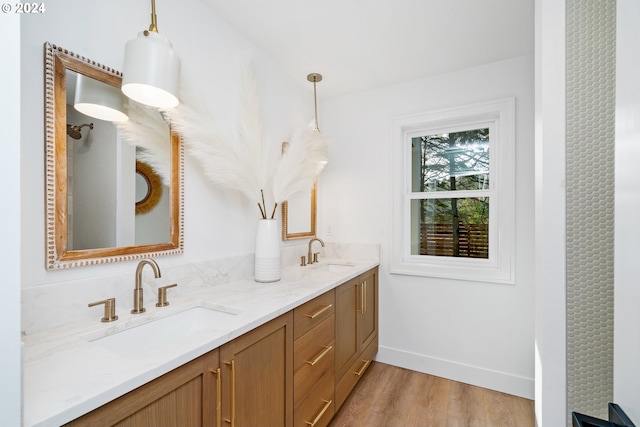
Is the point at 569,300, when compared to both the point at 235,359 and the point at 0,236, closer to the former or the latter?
the point at 235,359

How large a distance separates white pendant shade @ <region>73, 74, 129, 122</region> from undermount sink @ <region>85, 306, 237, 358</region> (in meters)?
0.85

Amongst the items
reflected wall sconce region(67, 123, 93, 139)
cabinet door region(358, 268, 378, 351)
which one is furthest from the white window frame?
reflected wall sconce region(67, 123, 93, 139)

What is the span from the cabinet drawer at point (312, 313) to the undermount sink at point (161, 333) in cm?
32

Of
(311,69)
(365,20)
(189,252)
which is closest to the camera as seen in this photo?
(189,252)

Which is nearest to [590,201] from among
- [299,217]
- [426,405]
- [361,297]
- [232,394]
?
[232,394]

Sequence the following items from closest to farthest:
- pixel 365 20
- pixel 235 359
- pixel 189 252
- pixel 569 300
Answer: pixel 569 300 → pixel 235 359 → pixel 189 252 → pixel 365 20

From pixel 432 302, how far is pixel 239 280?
5.33 feet

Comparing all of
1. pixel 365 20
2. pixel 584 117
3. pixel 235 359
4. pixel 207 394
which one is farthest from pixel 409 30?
pixel 207 394

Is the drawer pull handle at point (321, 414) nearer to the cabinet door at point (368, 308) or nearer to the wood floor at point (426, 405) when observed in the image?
the wood floor at point (426, 405)

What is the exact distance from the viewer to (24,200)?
97 centimetres

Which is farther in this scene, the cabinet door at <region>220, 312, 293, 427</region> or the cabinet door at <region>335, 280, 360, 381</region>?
the cabinet door at <region>335, 280, 360, 381</region>

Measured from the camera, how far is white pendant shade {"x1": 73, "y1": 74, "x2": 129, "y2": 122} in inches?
44.1

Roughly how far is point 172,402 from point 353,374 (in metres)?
1.54

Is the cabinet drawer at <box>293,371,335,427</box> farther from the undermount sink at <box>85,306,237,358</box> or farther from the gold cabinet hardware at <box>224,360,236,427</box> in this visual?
the undermount sink at <box>85,306,237,358</box>
